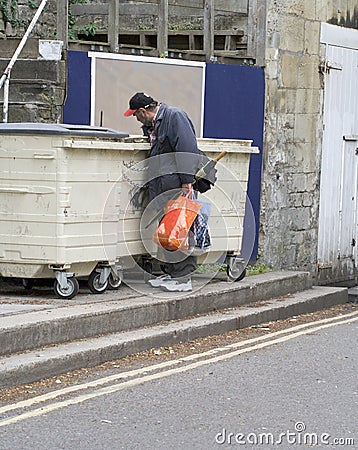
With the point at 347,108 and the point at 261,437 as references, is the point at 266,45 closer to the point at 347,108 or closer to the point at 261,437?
the point at 347,108

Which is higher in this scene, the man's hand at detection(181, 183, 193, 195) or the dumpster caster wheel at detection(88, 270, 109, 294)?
the man's hand at detection(181, 183, 193, 195)

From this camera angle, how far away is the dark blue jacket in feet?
32.8

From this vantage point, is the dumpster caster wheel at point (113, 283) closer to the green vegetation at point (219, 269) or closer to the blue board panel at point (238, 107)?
the green vegetation at point (219, 269)

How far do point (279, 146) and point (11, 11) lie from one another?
3814mm

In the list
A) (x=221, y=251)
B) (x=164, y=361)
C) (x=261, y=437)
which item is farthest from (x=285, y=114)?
(x=261, y=437)

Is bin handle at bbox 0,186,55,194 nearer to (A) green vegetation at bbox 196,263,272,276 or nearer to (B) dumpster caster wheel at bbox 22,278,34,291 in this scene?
(B) dumpster caster wheel at bbox 22,278,34,291

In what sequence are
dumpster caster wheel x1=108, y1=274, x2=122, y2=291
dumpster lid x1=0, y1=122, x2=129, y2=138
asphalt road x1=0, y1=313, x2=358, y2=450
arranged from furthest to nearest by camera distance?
dumpster caster wheel x1=108, y1=274, x2=122, y2=291 → dumpster lid x1=0, y1=122, x2=129, y2=138 → asphalt road x1=0, y1=313, x2=358, y2=450

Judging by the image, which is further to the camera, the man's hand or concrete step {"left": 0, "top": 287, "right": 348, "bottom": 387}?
the man's hand

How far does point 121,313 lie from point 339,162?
667cm

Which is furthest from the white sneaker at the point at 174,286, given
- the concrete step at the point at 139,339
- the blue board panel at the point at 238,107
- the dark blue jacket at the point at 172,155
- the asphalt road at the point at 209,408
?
the blue board panel at the point at 238,107

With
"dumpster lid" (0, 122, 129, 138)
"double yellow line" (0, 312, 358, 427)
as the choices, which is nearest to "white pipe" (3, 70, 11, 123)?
"dumpster lid" (0, 122, 129, 138)

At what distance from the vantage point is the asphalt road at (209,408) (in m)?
6.35

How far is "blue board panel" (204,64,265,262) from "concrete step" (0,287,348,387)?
1192 millimetres

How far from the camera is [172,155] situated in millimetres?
10047
